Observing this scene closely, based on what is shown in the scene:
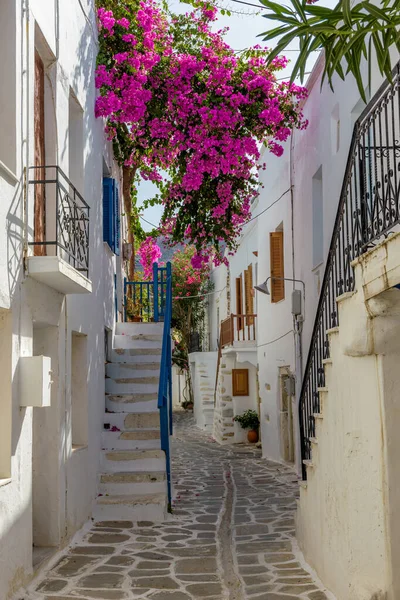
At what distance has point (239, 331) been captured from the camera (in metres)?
21.3

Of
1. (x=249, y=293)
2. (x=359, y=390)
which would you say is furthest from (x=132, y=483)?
(x=249, y=293)

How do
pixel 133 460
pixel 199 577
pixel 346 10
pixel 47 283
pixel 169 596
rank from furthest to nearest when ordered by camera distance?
pixel 133 460
pixel 47 283
pixel 199 577
pixel 169 596
pixel 346 10

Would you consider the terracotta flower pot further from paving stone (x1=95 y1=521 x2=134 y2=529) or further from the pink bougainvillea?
paving stone (x1=95 y1=521 x2=134 y2=529)

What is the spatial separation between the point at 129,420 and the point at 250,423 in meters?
9.73

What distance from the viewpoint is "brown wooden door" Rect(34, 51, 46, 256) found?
23.5 ft

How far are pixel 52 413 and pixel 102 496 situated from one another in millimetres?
2468

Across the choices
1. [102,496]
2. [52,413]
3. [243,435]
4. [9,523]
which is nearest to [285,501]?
[102,496]

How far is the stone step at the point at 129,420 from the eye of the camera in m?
10.4

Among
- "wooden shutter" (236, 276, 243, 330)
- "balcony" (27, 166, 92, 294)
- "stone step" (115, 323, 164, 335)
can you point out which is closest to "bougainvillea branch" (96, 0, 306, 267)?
"stone step" (115, 323, 164, 335)

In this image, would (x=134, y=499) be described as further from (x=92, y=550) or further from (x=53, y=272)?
(x=53, y=272)

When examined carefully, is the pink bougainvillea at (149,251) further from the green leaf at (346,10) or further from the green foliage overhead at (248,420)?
the green leaf at (346,10)

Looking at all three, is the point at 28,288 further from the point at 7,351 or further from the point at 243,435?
the point at 243,435

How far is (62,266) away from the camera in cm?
618

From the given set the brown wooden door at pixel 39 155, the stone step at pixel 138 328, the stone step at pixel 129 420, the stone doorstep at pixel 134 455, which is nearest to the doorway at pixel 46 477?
the brown wooden door at pixel 39 155
